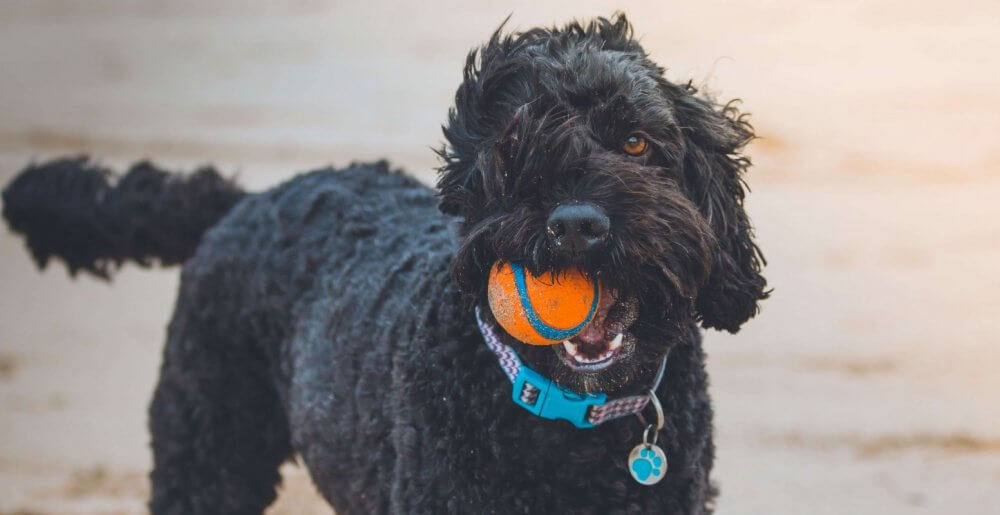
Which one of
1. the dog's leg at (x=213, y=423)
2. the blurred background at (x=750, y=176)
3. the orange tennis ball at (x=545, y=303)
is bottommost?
the orange tennis ball at (x=545, y=303)

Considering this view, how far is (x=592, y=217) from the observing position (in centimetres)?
307

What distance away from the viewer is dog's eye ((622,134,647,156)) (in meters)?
3.35

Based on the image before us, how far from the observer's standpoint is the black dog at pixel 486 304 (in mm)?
3229

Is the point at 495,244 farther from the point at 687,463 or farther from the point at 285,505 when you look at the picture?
the point at 285,505

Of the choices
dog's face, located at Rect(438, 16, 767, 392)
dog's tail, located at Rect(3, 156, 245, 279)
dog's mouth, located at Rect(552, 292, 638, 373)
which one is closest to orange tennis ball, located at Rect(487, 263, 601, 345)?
dog's face, located at Rect(438, 16, 767, 392)

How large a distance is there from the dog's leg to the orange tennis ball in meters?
1.72

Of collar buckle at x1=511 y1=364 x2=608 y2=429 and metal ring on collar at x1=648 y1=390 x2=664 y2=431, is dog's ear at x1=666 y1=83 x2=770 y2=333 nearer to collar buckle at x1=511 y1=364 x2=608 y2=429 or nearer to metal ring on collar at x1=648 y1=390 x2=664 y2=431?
metal ring on collar at x1=648 y1=390 x2=664 y2=431

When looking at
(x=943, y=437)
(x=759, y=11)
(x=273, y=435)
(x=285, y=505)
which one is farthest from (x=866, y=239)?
(x=273, y=435)

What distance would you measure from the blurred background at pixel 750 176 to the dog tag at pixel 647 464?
7.80 ft

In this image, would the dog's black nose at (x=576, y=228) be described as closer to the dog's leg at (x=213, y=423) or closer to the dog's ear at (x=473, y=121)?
the dog's ear at (x=473, y=121)

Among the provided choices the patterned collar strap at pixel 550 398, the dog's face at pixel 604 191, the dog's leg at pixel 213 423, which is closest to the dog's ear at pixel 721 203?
the dog's face at pixel 604 191

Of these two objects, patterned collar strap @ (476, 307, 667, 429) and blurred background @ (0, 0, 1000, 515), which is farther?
blurred background @ (0, 0, 1000, 515)

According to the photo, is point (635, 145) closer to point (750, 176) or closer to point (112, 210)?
point (112, 210)

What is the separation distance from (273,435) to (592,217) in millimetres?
2077
